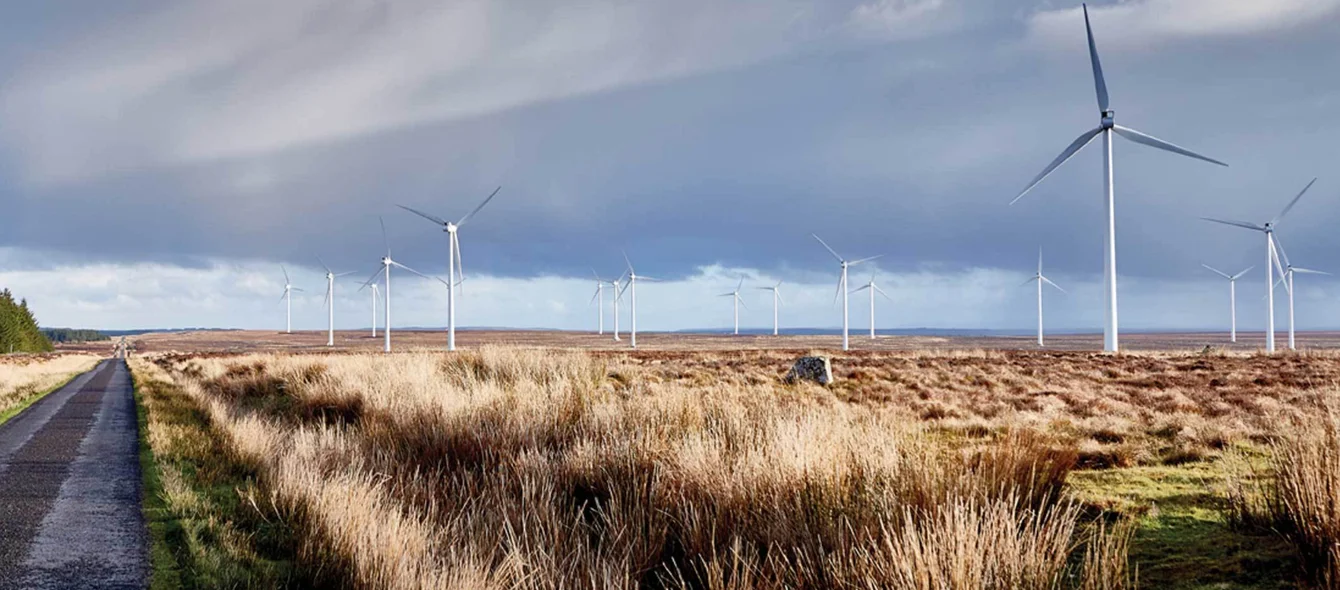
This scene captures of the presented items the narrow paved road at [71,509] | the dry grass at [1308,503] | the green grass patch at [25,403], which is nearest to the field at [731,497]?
the dry grass at [1308,503]

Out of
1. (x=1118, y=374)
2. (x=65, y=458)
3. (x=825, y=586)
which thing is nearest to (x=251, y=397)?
(x=65, y=458)

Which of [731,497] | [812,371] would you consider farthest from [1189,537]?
[812,371]

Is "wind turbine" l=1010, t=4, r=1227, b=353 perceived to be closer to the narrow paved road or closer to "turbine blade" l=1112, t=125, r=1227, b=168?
"turbine blade" l=1112, t=125, r=1227, b=168

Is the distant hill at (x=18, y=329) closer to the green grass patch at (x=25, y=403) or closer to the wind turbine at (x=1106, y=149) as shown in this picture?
the green grass patch at (x=25, y=403)

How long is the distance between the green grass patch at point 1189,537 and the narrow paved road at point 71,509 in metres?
8.23

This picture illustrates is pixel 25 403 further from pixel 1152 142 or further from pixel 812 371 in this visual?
pixel 1152 142

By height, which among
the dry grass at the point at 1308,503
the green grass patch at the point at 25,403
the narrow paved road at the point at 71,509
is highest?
the dry grass at the point at 1308,503

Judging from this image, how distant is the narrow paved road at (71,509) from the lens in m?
7.60

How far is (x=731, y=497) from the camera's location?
7.63 metres

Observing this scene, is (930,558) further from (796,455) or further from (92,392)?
(92,392)

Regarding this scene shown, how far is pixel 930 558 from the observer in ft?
15.8

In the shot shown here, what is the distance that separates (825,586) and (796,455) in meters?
2.51

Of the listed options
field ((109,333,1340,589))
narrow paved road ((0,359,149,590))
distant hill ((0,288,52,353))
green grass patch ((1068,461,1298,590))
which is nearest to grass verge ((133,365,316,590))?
field ((109,333,1340,589))

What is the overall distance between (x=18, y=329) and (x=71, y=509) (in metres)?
154
